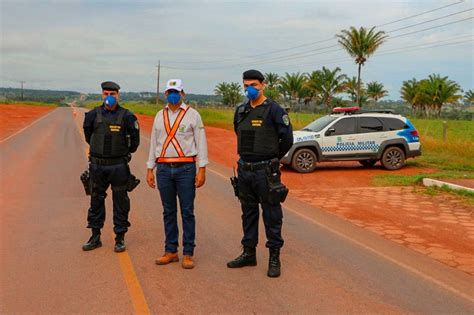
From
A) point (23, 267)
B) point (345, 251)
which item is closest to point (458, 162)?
point (345, 251)

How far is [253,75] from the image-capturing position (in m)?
4.84

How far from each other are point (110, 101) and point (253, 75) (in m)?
A: 1.72

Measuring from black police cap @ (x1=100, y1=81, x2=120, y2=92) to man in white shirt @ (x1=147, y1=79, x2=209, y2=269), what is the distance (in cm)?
68

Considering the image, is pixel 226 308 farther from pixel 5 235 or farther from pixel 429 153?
pixel 429 153

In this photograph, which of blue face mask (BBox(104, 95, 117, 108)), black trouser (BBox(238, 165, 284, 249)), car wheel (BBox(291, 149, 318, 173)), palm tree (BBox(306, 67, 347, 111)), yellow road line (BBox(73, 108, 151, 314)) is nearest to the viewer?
yellow road line (BBox(73, 108, 151, 314))

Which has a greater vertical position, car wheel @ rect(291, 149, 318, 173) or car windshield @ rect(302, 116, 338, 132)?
car windshield @ rect(302, 116, 338, 132)

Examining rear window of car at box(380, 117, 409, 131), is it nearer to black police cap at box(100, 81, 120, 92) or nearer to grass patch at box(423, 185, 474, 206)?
grass patch at box(423, 185, 474, 206)

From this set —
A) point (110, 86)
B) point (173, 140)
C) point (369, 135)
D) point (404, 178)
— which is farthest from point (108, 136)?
point (369, 135)

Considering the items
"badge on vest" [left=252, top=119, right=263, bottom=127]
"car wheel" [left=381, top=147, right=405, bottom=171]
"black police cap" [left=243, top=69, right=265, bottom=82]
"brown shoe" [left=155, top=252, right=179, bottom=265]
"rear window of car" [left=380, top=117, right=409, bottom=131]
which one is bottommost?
"brown shoe" [left=155, top=252, right=179, bottom=265]

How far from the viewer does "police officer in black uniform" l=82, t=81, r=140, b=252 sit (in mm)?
5449

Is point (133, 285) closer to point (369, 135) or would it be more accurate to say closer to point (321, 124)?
point (321, 124)

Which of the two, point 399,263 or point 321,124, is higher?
point 321,124

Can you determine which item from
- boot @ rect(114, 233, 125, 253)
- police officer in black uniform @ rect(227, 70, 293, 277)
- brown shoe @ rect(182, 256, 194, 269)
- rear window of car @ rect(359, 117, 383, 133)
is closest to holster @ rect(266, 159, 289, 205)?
police officer in black uniform @ rect(227, 70, 293, 277)

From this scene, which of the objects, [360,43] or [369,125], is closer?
[369,125]
